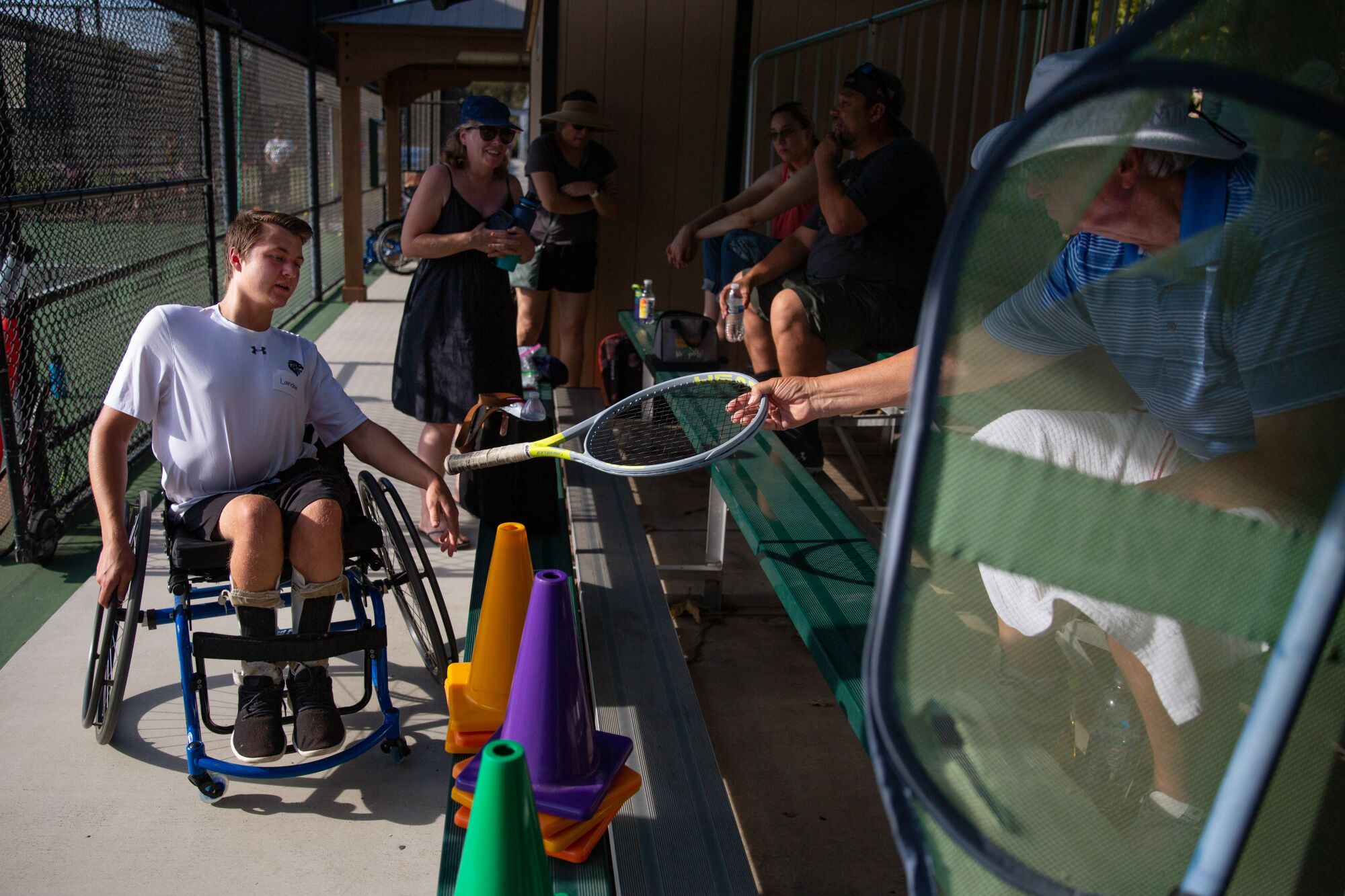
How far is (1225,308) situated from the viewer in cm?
127

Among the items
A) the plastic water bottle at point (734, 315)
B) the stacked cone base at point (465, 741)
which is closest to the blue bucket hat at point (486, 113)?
Answer: the plastic water bottle at point (734, 315)

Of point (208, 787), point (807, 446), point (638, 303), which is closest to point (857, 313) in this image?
point (807, 446)

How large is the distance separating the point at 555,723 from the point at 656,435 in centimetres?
234

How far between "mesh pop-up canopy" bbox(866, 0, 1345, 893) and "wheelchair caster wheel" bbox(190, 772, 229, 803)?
6.81 ft

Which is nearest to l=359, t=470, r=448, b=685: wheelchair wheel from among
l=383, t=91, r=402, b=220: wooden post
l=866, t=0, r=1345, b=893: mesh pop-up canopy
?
l=866, t=0, r=1345, b=893: mesh pop-up canopy

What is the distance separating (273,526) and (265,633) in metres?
0.28

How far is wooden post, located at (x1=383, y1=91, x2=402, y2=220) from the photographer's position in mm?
13305

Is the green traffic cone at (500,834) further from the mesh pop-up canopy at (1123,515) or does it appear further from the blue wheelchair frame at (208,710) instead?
the blue wheelchair frame at (208,710)

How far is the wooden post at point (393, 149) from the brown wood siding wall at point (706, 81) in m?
7.31

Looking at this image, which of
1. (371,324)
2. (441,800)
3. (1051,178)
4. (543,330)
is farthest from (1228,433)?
(371,324)

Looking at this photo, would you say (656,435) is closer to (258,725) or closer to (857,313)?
(857,313)

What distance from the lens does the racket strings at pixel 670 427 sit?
3.47m

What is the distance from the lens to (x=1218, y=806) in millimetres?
1063

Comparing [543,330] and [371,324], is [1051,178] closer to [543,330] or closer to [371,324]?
[543,330]
